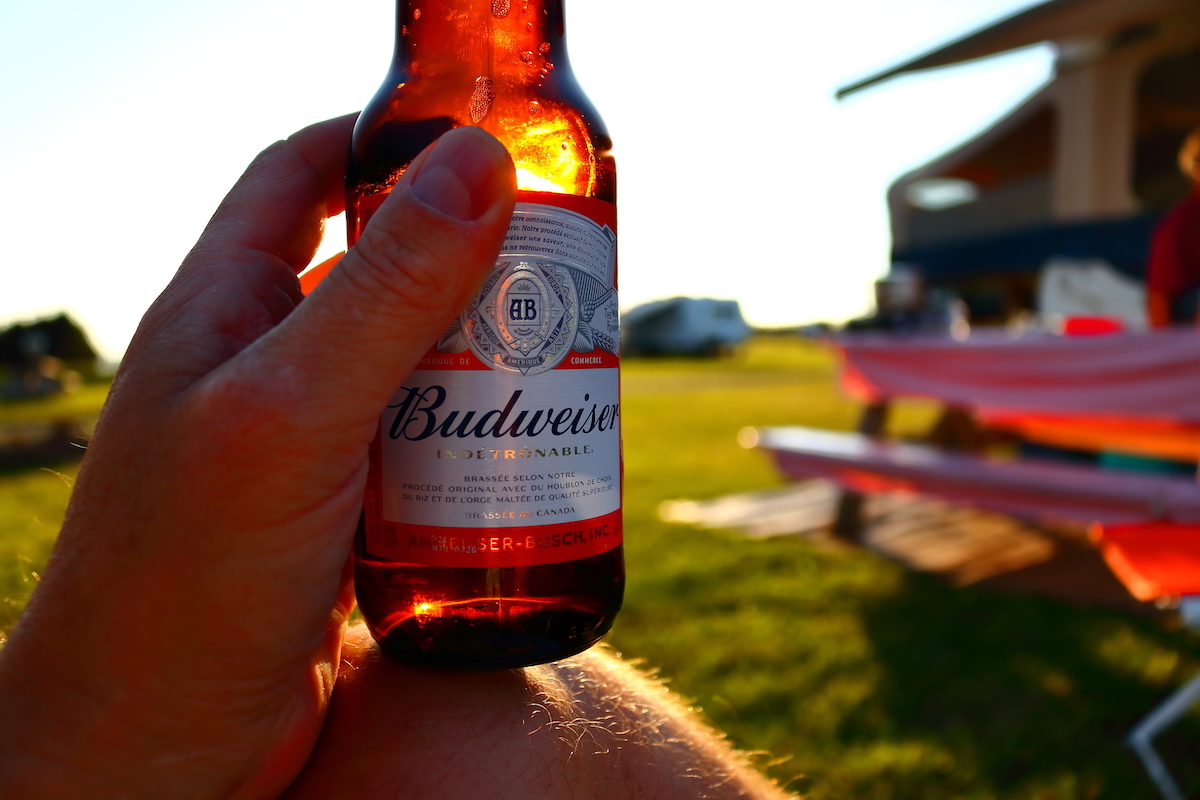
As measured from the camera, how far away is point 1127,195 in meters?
9.25

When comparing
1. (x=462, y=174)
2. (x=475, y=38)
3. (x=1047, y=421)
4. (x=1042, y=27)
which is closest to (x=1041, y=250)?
(x=1042, y=27)

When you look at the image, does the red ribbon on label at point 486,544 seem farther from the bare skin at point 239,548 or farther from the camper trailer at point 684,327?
the camper trailer at point 684,327

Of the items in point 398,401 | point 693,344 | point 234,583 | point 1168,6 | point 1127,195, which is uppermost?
point 1168,6

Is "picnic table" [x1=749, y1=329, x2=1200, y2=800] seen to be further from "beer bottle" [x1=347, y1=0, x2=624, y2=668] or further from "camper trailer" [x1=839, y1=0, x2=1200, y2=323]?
"camper trailer" [x1=839, y1=0, x2=1200, y2=323]

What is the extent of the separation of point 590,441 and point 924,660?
2.61 metres

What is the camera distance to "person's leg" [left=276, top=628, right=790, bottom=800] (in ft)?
2.90

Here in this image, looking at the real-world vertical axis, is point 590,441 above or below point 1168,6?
below

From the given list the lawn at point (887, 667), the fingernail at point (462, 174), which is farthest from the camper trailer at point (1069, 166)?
Result: the fingernail at point (462, 174)

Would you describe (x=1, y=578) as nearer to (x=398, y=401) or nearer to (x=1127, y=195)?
(x=398, y=401)

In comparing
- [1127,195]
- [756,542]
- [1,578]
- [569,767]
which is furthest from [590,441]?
[1127,195]

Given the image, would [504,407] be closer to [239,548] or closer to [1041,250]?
[239,548]

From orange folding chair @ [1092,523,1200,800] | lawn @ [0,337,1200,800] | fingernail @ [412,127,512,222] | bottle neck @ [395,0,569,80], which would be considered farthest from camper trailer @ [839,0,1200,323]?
fingernail @ [412,127,512,222]

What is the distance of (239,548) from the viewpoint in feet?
2.73

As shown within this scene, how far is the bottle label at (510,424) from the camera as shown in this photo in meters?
0.99
